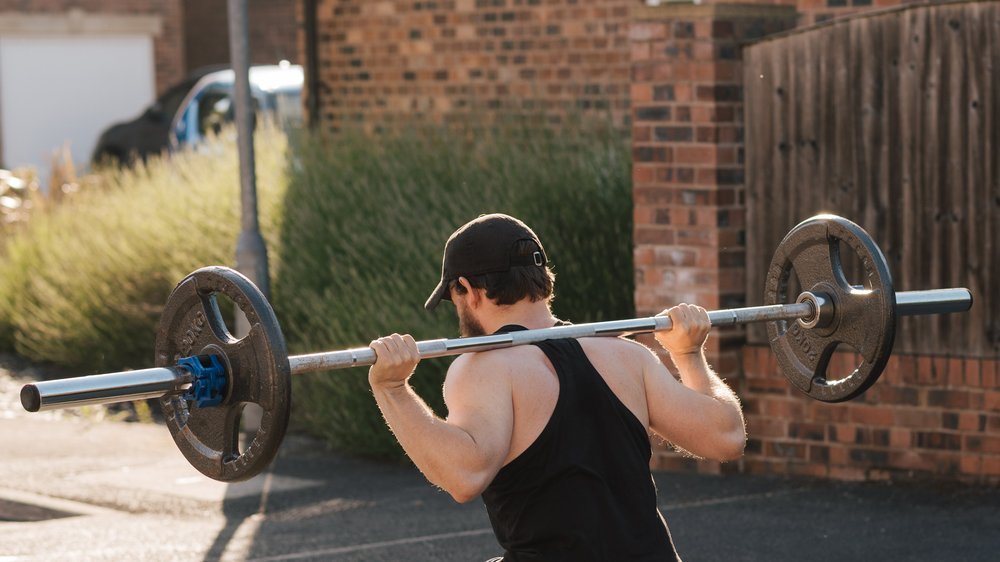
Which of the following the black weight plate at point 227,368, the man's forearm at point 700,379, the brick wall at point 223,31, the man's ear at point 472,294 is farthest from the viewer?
the brick wall at point 223,31

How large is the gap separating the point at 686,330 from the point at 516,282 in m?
0.55

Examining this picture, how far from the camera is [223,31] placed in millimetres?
27594

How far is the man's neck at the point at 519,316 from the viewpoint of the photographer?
160 inches

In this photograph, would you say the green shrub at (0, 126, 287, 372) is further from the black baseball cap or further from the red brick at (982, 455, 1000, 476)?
the black baseball cap

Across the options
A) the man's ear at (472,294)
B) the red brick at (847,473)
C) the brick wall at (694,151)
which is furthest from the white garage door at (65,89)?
the man's ear at (472,294)

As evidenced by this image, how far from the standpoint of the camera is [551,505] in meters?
3.84

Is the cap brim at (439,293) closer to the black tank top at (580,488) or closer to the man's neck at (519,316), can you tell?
the man's neck at (519,316)

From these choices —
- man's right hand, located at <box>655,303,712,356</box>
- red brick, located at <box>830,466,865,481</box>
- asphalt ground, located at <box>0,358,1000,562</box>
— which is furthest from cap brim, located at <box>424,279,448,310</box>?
red brick, located at <box>830,466,865,481</box>

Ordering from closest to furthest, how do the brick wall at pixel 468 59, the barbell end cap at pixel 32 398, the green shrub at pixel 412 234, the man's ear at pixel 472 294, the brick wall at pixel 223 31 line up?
the barbell end cap at pixel 32 398
the man's ear at pixel 472 294
the green shrub at pixel 412 234
the brick wall at pixel 468 59
the brick wall at pixel 223 31

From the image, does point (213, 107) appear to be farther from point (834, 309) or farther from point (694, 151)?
point (834, 309)

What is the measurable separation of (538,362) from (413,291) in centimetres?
557

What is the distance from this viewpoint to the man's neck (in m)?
4.06

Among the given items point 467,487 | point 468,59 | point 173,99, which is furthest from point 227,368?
point 173,99

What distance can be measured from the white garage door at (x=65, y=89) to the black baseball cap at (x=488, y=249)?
21055 mm
